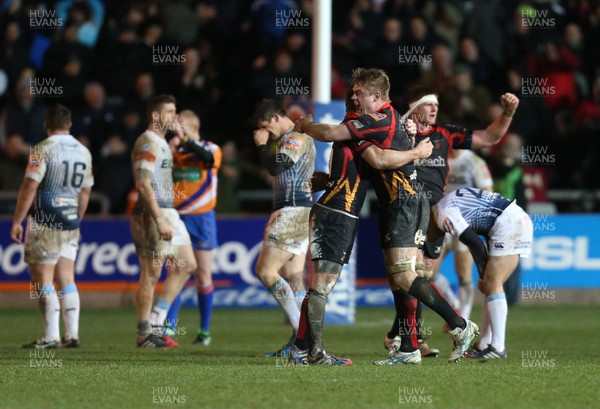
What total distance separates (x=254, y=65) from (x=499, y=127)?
10.2m

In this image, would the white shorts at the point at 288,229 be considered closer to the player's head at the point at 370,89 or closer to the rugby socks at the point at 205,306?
the rugby socks at the point at 205,306

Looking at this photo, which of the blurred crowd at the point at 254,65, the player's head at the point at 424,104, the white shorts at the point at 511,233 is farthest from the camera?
the blurred crowd at the point at 254,65

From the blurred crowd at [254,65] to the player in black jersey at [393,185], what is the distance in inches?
371

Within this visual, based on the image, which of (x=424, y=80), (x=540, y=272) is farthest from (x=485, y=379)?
(x=424, y=80)

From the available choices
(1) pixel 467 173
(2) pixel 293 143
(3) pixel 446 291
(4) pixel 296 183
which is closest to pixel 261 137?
(2) pixel 293 143

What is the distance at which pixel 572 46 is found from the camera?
71.7 feet

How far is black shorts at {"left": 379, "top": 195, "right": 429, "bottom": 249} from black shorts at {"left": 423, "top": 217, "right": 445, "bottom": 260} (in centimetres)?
150

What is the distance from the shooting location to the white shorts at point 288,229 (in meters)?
12.5

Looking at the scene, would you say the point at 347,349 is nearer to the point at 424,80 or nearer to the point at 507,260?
the point at 507,260

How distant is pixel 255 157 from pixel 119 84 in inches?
104

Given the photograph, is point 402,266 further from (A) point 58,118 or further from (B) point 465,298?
(B) point 465,298

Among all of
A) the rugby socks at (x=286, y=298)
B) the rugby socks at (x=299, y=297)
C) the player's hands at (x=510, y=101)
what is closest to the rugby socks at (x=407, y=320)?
the rugby socks at (x=286, y=298)

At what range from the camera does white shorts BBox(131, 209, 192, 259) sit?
44.1ft

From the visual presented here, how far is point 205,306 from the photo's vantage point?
554 inches
